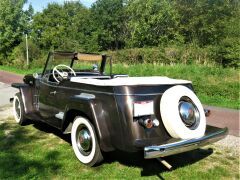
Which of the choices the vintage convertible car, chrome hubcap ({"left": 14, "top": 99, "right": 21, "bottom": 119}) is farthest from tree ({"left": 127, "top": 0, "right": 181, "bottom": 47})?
the vintage convertible car

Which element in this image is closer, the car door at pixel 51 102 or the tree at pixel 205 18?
the car door at pixel 51 102

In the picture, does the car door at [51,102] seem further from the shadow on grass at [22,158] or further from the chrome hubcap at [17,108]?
the chrome hubcap at [17,108]

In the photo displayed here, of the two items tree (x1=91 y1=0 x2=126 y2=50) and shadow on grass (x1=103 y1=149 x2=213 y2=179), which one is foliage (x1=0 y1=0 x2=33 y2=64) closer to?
tree (x1=91 y1=0 x2=126 y2=50)

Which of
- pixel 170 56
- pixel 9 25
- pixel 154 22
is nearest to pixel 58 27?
pixel 9 25

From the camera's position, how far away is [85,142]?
4.61m

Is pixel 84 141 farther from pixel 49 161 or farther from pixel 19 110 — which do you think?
pixel 19 110

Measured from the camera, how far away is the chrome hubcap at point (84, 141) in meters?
4.56

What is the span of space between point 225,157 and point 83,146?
2238mm

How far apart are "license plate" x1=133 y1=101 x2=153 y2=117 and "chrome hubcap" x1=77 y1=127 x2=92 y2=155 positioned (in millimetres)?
929

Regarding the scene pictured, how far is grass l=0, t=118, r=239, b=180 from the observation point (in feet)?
14.1

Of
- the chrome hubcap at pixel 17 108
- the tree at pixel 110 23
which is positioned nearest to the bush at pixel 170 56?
the chrome hubcap at pixel 17 108

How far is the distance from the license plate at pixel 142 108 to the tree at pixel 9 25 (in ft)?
121

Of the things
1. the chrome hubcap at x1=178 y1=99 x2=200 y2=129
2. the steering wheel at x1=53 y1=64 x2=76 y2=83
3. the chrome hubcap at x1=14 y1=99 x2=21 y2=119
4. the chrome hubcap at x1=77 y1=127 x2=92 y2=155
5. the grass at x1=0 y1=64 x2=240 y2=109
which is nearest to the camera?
the chrome hubcap at x1=178 y1=99 x2=200 y2=129

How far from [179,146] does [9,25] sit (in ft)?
128
